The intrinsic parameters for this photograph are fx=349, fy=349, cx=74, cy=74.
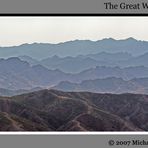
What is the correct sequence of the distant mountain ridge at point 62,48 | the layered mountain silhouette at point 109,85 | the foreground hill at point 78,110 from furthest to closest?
1. the layered mountain silhouette at point 109,85
2. the foreground hill at point 78,110
3. the distant mountain ridge at point 62,48

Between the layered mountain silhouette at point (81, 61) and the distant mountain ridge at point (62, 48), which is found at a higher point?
the distant mountain ridge at point (62, 48)

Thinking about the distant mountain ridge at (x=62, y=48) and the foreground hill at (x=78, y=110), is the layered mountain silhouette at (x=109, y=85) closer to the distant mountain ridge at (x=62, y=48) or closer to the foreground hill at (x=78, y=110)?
the foreground hill at (x=78, y=110)

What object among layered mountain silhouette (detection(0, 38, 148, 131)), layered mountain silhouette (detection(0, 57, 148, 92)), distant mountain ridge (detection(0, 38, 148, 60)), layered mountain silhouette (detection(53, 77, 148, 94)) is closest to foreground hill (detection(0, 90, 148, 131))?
layered mountain silhouette (detection(0, 38, 148, 131))

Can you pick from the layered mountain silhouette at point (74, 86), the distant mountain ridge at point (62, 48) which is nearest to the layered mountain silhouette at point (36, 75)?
the layered mountain silhouette at point (74, 86)

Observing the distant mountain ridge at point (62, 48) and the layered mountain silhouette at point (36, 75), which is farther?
the layered mountain silhouette at point (36, 75)

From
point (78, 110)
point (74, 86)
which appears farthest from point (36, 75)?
point (78, 110)

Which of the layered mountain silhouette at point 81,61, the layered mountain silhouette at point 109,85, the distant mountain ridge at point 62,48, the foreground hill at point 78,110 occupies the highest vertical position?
the distant mountain ridge at point 62,48

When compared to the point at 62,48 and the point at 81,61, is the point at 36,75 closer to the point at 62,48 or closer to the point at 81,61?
the point at 81,61

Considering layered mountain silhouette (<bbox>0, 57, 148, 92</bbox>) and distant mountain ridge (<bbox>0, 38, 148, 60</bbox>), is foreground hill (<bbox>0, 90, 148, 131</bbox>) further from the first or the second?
distant mountain ridge (<bbox>0, 38, 148, 60</bbox>)
